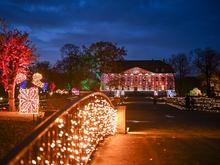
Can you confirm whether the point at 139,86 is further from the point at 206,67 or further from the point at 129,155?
the point at 129,155

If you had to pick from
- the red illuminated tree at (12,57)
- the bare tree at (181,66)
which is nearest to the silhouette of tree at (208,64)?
the bare tree at (181,66)

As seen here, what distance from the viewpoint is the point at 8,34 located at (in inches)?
1188

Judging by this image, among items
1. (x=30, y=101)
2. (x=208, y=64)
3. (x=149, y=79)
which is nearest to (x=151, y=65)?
(x=149, y=79)

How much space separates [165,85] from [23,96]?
122m

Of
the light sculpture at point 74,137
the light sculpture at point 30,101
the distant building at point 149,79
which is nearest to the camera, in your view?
the light sculpture at point 74,137

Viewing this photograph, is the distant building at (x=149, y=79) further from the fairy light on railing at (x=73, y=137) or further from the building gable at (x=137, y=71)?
the fairy light on railing at (x=73, y=137)

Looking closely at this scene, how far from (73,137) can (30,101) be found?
685 inches

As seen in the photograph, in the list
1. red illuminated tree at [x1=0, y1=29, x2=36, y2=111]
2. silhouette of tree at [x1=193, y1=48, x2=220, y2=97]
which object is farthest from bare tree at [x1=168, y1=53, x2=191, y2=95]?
red illuminated tree at [x1=0, y1=29, x2=36, y2=111]

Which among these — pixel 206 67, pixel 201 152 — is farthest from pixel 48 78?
pixel 201 152

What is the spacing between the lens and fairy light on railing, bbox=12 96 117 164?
4.72 metres

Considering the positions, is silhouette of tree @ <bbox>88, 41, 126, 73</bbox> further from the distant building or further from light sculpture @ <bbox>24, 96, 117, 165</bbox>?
the distant building

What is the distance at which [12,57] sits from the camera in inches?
1150

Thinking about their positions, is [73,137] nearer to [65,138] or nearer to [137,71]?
[65,138]

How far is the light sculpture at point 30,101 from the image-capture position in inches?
899
